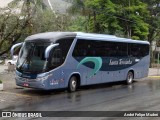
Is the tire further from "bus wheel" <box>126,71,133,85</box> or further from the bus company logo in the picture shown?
the bus company logo

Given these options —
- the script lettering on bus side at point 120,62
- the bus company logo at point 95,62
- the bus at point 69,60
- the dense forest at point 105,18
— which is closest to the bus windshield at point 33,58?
the bus at point 69,60

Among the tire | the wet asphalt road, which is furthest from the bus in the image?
Answer: the wet asphalt road

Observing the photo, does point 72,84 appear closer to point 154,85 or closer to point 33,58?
point 33,58

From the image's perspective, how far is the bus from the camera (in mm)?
17828

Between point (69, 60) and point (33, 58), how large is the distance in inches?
80.9

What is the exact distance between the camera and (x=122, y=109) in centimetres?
1330

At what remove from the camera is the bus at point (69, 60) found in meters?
17.8

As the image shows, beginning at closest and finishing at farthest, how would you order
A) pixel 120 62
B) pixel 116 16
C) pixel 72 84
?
pixel 72 84 → pixel 120 62 → pixel 116 16

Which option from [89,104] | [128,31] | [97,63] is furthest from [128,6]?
[89,104]

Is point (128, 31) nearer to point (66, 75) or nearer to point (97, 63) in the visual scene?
point (97, 63)

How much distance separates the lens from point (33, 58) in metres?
18.1

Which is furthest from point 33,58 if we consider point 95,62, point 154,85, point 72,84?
point 154,85

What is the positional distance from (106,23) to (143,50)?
1242 centimetres

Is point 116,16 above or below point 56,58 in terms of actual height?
above
